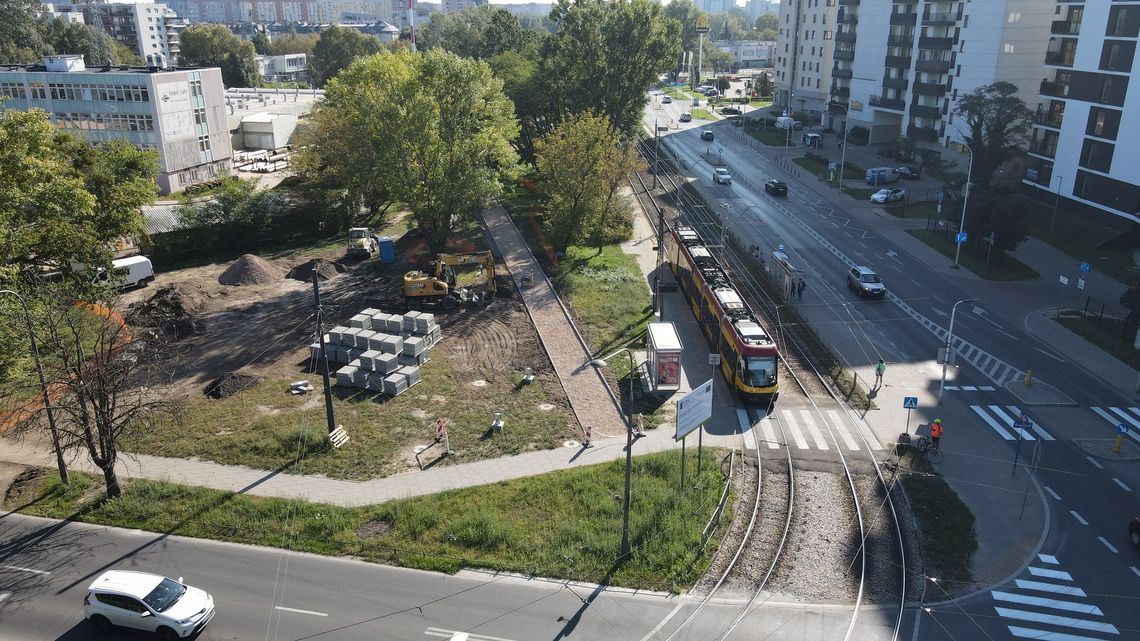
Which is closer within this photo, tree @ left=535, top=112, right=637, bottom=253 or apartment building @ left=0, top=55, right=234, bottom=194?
tree @ left=535, top=112, right=637, bottom=253

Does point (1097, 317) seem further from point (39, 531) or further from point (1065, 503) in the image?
point (39, 531)

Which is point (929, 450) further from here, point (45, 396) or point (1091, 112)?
point (1091, 112)

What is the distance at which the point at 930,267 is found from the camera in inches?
2100

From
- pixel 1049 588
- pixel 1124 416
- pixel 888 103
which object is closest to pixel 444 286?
pixel 1049 588

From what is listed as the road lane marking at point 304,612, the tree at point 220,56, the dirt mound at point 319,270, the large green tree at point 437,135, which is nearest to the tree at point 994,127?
the large green tree at point 437,135

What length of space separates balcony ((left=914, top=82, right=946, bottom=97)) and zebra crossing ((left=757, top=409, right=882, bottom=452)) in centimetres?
6201

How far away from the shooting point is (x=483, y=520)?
2581cm

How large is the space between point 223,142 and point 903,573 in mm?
81609

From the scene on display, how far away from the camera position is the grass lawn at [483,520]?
79.8ft

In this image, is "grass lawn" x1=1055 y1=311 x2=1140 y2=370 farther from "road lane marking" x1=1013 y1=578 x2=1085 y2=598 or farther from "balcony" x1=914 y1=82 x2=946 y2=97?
"balcony" x1=914 y1=82 x2=946 y2=97

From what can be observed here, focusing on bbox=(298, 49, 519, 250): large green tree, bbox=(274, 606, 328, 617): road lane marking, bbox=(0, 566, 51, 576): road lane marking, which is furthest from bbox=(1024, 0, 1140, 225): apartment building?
bbox=(0, 566, 51, 576): road lane marking

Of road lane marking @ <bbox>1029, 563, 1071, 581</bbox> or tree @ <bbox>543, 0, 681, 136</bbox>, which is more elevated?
tree @ <bbox>543, 0, 681, 136</bbox>

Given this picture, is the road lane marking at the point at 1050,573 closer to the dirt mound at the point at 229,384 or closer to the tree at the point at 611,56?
the dirt mound at the point at 229,384

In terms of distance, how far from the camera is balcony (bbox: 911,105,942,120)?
271 feet
